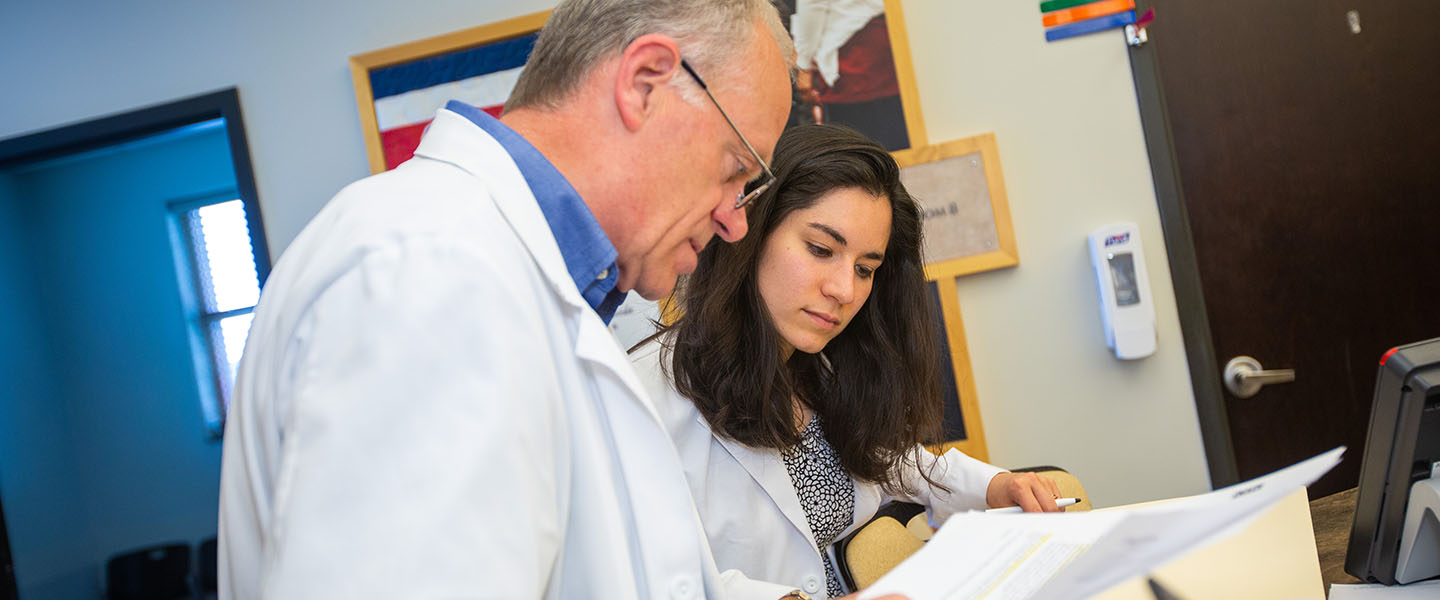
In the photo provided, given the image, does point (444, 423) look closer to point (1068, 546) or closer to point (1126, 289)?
point (1068, 546)

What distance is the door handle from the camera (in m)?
2.31

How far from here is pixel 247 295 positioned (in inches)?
223

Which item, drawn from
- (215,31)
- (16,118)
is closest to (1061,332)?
(215,31)

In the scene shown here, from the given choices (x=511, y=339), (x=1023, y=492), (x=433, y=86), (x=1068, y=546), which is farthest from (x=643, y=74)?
(x=433, y=86)

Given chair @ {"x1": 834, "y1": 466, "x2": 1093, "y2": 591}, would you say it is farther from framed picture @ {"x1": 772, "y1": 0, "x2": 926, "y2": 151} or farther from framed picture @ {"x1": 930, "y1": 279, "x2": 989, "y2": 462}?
framed picture @ {"x1": 772, "y1": 0, "x2": 926, "y2": 151}

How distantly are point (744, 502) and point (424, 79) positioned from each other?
1507 millimetres

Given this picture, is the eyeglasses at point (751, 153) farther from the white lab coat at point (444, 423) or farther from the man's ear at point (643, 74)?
the white lab coat at point (444, 423)

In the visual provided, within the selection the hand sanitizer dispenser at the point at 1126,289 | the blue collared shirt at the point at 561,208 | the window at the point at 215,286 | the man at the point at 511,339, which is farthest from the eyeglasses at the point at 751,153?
the window at the point at 215,286

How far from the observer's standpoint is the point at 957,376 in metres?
2.34

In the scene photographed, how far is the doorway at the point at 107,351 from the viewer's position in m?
5.26

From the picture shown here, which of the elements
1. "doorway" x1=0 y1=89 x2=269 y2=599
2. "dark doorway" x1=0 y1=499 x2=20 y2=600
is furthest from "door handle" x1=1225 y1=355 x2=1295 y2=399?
"doorway" x1=0 y1=89 x2=269 y2=599

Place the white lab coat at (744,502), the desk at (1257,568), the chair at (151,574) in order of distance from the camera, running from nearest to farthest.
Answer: the desk at (1257,568), the white lab coat at (744,502), the chair at (151,574)

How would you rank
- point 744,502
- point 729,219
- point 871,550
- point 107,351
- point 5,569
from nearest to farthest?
point 729,219 < point 744,502 < point 871,550 < point 5,569 < point 107,351

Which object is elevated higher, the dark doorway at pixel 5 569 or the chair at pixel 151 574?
the dark doorway at pixel 5 569
